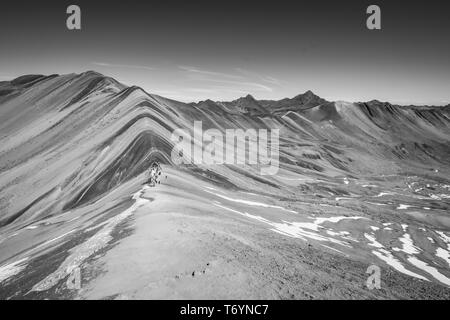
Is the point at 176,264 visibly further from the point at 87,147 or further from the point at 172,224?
the point at 87,147

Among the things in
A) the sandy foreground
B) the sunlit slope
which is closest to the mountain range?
the sandy foreground

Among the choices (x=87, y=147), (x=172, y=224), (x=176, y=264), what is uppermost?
(x=87, y=147)

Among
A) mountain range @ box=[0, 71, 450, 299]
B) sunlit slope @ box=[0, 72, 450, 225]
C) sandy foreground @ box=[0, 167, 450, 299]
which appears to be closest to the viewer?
sandy foreground @ box=[0, 167, 450, 299]

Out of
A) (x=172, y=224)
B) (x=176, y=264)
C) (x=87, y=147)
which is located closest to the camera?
(x=176, y=264)

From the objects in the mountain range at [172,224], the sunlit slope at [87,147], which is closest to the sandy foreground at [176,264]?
the mountain range at [172,224]

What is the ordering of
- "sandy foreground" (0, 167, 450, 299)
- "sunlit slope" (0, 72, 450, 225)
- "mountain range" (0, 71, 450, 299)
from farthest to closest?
1. "sunlit slope" (0, 72, 450, 225)
2. "mountain range" (0, 71, 450, 299)
3. "sandy foreground" (0, 167, 450, 299)

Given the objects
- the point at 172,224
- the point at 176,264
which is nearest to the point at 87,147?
the point at 172,224

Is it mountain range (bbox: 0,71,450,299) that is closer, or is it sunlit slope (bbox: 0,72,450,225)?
mountain range (bbox: 0,71,450,299)

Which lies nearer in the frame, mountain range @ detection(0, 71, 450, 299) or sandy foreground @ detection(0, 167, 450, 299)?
sandy foreground @ detection(0, 167, 450, 299)

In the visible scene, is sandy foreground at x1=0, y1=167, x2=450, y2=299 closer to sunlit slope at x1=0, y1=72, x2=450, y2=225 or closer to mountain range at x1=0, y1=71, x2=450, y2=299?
mountain range at x1=0, y1=71, x2=450, y2=299
